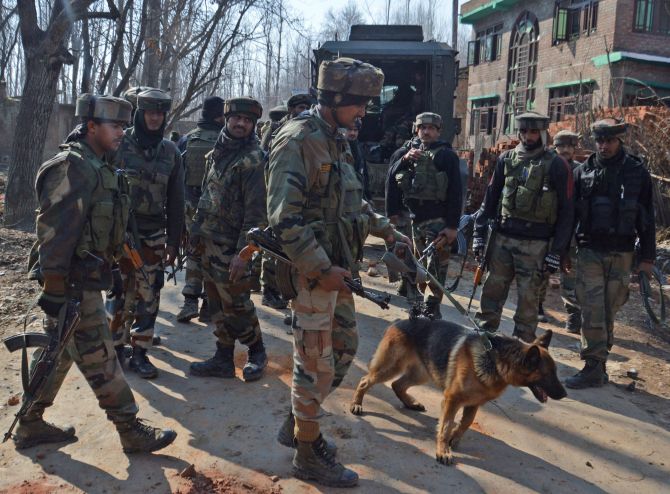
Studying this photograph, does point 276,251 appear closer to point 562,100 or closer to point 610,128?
point 610,128

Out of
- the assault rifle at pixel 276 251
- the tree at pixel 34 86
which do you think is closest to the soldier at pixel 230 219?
the assault rifle at pixel 276 251

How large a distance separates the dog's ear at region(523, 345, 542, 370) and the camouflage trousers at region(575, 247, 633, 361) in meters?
1.70

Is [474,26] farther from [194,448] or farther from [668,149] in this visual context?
[194,448]

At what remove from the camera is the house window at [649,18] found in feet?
61.9

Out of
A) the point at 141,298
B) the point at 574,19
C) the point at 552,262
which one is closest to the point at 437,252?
the point at 552,262

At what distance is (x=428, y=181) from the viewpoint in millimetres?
5859

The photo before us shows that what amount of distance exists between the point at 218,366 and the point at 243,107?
1.89 m

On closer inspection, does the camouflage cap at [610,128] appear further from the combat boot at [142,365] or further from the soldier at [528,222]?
the combat boot at [142,365]

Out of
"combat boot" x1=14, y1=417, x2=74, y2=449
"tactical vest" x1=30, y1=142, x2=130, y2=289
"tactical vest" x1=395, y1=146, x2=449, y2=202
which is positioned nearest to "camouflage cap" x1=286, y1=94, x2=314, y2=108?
"tactical vest" x1=395, y1=146, x2=449, y2=202

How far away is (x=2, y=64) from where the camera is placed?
2119 centimetres

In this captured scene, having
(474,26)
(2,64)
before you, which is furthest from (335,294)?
(474,26)

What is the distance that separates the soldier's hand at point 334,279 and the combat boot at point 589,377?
279 centimetres

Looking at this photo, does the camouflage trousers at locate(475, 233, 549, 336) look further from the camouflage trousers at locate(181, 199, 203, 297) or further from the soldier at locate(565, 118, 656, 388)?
the camouflage trousers at locate(181, 199, 203, 297)

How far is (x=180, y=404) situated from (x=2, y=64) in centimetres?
2166
